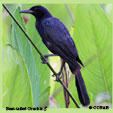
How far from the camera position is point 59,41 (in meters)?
1.64

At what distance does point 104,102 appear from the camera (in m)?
1.49

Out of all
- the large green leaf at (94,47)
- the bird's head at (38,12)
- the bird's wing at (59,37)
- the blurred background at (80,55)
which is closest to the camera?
the blurred background at (80,55)

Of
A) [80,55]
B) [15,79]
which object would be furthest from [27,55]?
[80,55]

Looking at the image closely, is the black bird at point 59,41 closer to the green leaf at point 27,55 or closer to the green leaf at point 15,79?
the green leaf at point 27,55

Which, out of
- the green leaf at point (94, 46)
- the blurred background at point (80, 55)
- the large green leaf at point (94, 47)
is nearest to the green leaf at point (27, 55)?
the blurred background at point (80, 55)

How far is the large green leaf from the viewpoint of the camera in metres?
1.48

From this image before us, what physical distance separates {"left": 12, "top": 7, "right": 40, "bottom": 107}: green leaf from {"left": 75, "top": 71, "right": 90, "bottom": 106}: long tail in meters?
0.26

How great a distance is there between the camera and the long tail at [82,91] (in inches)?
59.5

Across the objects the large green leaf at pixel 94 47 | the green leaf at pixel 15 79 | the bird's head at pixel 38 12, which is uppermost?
the bird's head at pixel 38 12

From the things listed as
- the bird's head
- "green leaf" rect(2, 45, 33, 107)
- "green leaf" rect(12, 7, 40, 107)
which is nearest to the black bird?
the bird's head

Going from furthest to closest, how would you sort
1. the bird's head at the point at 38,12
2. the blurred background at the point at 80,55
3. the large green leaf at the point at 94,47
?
the bird's head at the point at 38,12 < the large green leaf at the point at 94,47 < the blurred background at the point at 80,55

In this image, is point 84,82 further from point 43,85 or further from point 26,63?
point 26,63

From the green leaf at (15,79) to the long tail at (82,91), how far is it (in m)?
0.34

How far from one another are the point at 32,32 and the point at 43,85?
33cm
